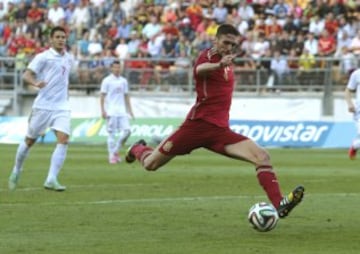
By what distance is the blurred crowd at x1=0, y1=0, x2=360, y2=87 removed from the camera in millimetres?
36469

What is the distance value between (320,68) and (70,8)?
12.1 m

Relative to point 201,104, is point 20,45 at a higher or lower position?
lower

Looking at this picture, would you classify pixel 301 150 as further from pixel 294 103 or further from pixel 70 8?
pixel 70 8

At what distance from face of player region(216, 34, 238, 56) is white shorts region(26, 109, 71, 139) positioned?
5.57 meters

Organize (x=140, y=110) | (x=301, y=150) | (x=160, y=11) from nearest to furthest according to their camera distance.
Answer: (x=301, y=150) < (x=140, y=110) < (x=160, y=11)

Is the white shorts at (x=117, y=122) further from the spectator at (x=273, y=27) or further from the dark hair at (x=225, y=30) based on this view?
the dark hair at (x=225, y=30)

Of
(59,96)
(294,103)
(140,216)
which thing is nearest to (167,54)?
(294,103)

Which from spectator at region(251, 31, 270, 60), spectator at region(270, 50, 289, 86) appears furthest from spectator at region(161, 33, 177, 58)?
spectator at region(270, 50, 289, 86)

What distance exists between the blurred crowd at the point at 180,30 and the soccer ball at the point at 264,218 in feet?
75.2

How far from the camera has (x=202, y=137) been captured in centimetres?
1357

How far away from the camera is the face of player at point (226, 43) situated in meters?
13.1

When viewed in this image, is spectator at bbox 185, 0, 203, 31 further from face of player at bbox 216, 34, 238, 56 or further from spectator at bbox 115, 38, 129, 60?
face of player at bbox 216, 34, 238, 56

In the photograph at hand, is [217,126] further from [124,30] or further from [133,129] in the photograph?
[124,30]

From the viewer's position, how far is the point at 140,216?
14.3 metres
